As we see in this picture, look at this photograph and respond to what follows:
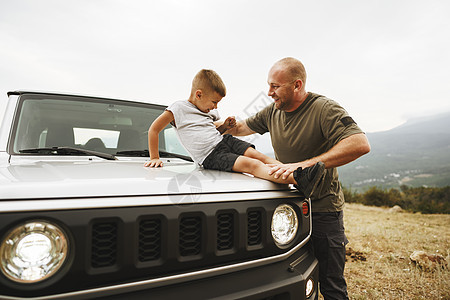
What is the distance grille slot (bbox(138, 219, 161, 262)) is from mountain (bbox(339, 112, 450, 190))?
84.7m

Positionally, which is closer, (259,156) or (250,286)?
(250,286)

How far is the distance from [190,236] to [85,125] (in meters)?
1.82

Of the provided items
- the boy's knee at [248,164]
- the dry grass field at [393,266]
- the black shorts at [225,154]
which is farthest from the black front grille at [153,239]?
the dry grass field at [393,266]

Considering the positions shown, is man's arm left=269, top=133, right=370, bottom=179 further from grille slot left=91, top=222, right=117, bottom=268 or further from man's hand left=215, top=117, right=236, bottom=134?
grille slot left=91, top=222, right=117, bottom=268

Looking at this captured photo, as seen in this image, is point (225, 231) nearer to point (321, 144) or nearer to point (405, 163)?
point (321, 144)

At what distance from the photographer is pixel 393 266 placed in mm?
4074

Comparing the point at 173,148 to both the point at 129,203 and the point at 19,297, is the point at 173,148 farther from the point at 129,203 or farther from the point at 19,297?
the point at 19,297

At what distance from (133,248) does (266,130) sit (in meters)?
2.51

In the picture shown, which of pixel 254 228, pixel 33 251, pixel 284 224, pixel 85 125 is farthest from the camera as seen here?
pixel 85 125

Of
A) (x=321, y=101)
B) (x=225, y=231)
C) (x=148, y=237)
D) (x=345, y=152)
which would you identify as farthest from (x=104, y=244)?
(x=321, y=101)

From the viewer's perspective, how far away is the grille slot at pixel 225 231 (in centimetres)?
146

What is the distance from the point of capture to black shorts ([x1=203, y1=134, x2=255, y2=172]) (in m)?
2.15

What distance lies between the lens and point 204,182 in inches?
60.3

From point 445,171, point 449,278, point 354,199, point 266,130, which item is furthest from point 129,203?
point 445,171
